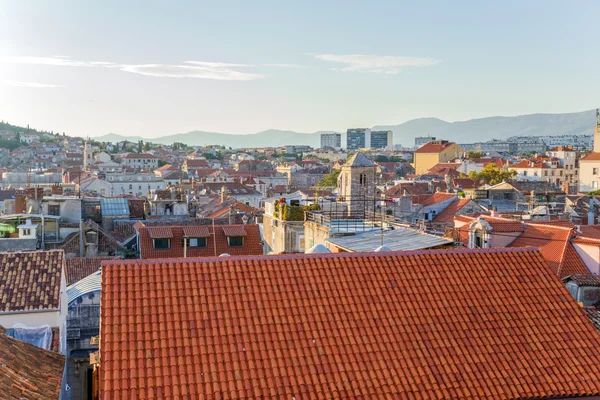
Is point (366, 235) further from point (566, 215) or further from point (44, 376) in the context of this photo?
point (566, 215)

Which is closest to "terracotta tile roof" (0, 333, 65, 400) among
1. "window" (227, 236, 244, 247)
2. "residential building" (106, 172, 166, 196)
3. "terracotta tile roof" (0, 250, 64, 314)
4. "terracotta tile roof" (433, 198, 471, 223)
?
"terracotta tile roof" (0, 250, 64, 314)

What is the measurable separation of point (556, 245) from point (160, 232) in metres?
18.0

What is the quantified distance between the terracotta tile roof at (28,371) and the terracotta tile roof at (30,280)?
7.78 feet

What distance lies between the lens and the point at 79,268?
25.3 m

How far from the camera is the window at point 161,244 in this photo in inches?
1224

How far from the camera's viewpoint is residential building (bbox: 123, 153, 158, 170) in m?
143

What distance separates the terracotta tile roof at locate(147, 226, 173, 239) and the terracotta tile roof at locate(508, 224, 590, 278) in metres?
16.0

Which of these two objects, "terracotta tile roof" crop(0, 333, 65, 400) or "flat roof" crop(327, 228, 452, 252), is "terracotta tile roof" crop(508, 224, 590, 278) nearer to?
"flat roof" crop(327, 228, 452, 252)

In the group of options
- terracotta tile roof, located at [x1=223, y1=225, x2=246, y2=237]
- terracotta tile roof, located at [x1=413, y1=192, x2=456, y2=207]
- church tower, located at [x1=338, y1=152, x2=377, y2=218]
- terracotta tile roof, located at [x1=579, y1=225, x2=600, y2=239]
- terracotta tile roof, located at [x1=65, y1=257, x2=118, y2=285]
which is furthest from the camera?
terracotta tile roof, located at [x1=413, y1=192, x2=456, y2=207]

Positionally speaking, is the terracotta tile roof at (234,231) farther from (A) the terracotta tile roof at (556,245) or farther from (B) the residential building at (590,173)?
(B) the residential building at (590,173)

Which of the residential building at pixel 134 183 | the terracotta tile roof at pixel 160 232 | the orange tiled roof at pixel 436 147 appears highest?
the orange tiled roof at pixel 436 147

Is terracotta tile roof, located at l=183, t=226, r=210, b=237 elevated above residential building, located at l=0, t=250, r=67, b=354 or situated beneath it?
situated beneath

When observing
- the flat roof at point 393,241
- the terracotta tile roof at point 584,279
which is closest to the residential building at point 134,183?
the flat roof at point 393,241

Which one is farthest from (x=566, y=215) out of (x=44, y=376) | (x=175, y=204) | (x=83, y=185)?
(x=83, y=185)
